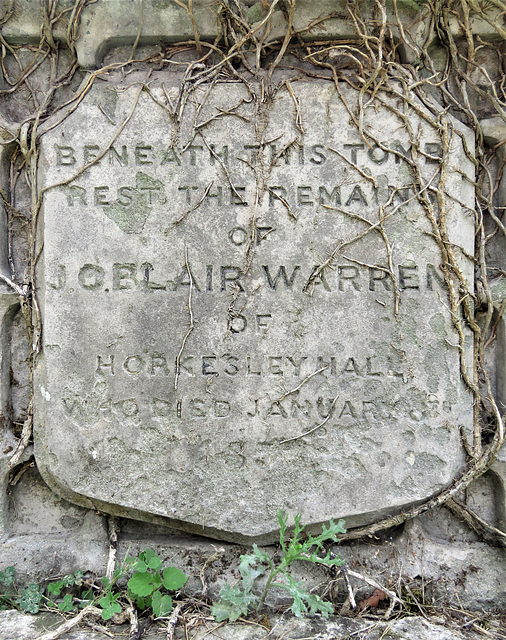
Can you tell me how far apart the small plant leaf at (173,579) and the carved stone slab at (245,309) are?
0.62ft

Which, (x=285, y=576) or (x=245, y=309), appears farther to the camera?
(x=245, y=309)

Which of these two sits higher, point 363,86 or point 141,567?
point 363,86

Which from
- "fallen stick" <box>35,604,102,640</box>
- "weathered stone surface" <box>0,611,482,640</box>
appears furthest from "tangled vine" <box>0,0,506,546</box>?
"fallen stick" <box>35,604,102,640</box>

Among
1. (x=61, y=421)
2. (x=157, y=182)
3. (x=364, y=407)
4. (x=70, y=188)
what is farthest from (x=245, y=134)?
(x=61, y=421)

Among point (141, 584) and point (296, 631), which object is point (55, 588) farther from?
point (296, 631)

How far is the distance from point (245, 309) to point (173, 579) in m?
1.05

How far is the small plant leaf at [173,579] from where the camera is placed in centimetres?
178

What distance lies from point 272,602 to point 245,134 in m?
1.88

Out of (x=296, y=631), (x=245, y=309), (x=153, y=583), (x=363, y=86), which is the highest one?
(x=363, y=86)

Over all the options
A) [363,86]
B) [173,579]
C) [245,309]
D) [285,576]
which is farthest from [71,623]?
[363,86]

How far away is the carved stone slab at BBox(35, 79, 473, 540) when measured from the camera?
1.93 m

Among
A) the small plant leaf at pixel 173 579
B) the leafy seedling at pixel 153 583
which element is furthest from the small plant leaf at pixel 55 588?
the small plant leaf at pixel 173 579

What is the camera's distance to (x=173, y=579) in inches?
70.9

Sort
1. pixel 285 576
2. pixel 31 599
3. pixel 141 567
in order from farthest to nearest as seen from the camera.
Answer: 1. pixel 31 599
2. pixel 141 567
3. pixel 285 576
